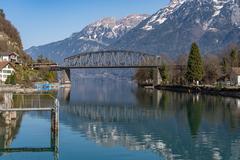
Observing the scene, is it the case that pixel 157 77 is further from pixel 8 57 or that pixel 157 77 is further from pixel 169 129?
pixel 169 129

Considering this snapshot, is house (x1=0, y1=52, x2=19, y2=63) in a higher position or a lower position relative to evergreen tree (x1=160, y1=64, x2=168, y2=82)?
higher

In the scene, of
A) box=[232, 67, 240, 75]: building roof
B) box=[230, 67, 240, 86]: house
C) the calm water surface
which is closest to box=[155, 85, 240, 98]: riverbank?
box=[230, 67, 240, 86]: house

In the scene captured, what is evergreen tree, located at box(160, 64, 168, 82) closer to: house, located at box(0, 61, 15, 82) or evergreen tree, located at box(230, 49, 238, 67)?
evergreen tree, located at box(230, 49, 238, 67)

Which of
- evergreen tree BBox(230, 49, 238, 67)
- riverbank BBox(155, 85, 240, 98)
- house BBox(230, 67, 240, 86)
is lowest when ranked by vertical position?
riverbank BBox(155, 85, 240, 98)

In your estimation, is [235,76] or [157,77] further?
[157,77]

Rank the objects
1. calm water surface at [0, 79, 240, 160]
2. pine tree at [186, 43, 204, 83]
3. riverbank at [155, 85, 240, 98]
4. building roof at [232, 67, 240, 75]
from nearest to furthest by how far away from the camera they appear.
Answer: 1. calm water surface at [0, 79, 240, 160]
2. riverbank at [155, 85, 240, 98]
3. building roof at [232, 67, 240, 75]
4. pine tree at [186, 43, 204, 83]

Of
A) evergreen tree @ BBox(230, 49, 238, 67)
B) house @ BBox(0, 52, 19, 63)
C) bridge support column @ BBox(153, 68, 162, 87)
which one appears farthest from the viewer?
bridge support column @ BBox(153, 68, 162, 87)

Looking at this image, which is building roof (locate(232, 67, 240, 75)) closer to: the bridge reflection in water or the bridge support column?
the bridge support column

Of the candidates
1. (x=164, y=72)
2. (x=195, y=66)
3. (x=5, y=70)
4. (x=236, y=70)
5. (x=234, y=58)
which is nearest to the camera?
(x=236, y=70)

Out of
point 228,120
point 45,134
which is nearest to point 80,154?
point 45,134

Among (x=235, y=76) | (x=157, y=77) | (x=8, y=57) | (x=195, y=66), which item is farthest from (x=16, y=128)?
(x=157, y=77)

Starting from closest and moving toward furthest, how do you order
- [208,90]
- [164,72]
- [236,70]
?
[208,90] → [236,70] → [164,72]

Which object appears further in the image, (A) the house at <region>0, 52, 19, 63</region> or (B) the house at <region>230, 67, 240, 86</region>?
(A) the house at <region>0, 52, 19, 63</region>

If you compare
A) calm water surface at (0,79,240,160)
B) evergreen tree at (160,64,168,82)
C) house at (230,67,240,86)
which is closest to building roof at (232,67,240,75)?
house at (230,67,240,86)
